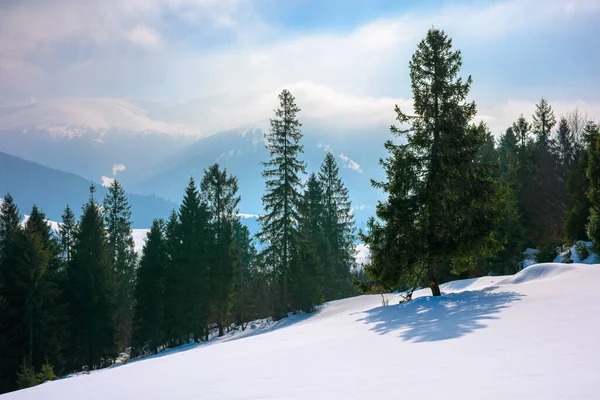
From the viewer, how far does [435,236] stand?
677 inches

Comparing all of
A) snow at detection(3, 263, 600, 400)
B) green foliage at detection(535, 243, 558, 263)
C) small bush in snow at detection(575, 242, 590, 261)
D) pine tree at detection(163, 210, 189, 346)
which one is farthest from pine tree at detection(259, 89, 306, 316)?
snow at detection(3, 263, 600, 400)

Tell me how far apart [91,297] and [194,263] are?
9016 millimetres

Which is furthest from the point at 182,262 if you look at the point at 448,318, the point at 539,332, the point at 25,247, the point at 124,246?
the point at 539,332

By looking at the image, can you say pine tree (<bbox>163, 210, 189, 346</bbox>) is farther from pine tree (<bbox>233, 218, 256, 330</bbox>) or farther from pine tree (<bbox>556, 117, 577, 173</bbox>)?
pine tree (<bbox>556, 117, 577, 173</bbox>)

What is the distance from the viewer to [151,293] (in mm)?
40656

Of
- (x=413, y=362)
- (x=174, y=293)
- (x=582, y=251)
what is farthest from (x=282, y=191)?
(x=413, y=362)

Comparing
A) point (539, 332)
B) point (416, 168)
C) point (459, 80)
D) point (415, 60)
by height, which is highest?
point (415, 60)

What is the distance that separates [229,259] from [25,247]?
15384 mm

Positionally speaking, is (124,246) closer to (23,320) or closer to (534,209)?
(23,320)

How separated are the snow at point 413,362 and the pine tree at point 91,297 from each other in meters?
31.1

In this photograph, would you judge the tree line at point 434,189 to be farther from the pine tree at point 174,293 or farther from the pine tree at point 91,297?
the pine tree at point 91,297

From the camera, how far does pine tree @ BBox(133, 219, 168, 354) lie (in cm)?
4050

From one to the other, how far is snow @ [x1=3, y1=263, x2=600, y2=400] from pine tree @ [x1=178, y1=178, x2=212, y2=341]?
87.7 feet

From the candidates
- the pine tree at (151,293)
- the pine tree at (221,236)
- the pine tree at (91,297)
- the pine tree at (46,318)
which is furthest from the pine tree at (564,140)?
the pine tree at (46,318)
